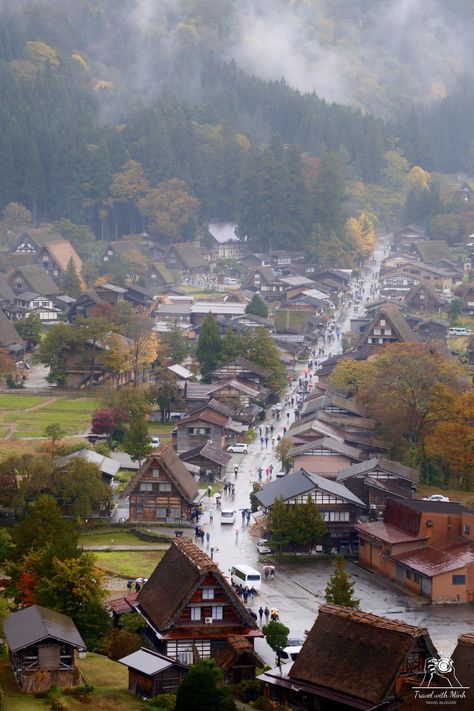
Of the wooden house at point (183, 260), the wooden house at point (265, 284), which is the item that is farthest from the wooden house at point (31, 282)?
the wooden house at point (183, 260)

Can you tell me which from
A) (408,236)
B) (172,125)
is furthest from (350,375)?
(172,125)

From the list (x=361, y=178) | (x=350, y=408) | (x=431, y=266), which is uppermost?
(x=361, y=178)

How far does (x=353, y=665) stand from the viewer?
934 inches

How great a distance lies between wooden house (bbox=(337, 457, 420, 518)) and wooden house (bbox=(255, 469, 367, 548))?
770 millimetres

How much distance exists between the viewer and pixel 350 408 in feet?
161

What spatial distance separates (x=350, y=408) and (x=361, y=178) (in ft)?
210

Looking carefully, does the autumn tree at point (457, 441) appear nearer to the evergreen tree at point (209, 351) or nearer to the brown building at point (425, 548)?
the brown building at point (425, 548)

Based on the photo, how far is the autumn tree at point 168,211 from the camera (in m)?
92.7

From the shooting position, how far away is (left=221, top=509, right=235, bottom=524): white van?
1531 inches

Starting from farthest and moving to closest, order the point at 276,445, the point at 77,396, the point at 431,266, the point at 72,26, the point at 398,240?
1. the point at 72,26
2. the point at 398,240
3. the point at 431,266
4. the point at 77,396
5. the point at 276,445

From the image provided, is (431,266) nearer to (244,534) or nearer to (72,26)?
(244,534)

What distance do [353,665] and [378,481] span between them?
15.9 metres

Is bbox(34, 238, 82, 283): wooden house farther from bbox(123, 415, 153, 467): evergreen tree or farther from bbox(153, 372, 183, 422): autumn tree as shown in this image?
bbox(123, 415, 153, 467): evergreen tree

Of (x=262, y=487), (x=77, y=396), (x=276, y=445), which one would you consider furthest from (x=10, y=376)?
(x=262, y=487)
